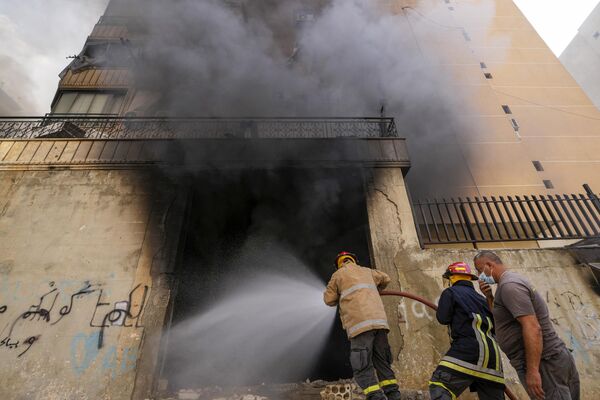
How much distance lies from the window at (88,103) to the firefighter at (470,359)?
475 inches

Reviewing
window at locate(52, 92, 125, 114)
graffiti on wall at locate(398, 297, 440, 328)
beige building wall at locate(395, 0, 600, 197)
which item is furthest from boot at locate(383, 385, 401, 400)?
window at locate(52, 92, 125, 114)

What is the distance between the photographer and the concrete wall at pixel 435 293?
430 centimetres

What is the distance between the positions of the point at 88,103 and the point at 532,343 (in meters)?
13.8

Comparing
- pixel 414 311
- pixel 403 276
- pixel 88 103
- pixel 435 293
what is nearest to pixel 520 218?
pixel 435 293

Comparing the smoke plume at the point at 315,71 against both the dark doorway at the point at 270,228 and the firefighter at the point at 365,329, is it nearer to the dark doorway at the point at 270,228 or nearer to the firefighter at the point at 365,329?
the dark doorway at the point at 270,228

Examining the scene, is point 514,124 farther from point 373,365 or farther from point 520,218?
point 373,365

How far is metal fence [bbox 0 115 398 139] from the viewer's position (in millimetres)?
7273

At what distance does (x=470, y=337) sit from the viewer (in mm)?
2391

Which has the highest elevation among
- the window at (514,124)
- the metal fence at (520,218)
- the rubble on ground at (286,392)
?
the window at (514,124)

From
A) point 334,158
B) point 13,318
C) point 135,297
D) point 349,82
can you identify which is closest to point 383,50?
point 349,82

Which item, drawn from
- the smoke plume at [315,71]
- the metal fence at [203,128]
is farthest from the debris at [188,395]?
the smoke plume at [315,71]

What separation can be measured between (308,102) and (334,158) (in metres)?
3.26

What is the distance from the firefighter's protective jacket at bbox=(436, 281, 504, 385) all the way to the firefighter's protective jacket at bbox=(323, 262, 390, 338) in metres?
0.61

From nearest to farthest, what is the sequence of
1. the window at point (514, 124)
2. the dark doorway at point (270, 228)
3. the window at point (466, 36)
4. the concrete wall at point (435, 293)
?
1. the concrete wall at point (435, 293)
2. the dark doorway at point (270, 228)
3. the window at point (514, 124)
4. the window at point (466, 36)
